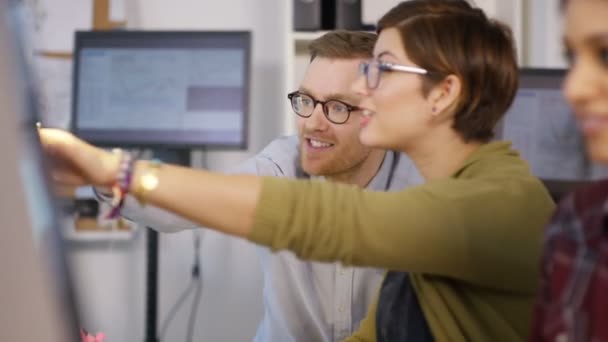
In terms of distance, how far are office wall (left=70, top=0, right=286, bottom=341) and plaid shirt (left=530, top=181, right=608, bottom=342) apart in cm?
211

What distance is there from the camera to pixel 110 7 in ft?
8.90

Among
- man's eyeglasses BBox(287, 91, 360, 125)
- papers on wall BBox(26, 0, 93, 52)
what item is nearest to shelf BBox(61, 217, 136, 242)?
papers on wall BBox(26, 0, 93, 52)

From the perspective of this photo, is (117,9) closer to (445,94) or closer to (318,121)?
(318,121)

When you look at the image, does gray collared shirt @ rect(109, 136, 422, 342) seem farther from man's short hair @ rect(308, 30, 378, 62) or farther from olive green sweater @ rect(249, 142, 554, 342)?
olive green sweater @ rect(249, 142, 554, 342)

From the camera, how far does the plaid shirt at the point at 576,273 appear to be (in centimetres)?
60

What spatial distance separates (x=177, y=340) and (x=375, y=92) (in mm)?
2024

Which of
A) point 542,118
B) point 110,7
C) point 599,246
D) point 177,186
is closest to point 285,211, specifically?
point 177,186

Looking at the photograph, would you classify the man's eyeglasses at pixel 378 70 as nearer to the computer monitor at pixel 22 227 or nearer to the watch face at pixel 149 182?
the watch face at pixel 149 182

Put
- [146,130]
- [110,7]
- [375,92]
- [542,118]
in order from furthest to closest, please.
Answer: [110,7] < [146,130] < [542,118] < [375,92]

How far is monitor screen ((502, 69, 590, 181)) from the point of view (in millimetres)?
2270

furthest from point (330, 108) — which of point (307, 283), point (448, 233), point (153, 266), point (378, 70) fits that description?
point (153, 266)

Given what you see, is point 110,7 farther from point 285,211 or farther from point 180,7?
point 285,211

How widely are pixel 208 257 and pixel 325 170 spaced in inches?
50.8

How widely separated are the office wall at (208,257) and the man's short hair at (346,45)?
1037mm
